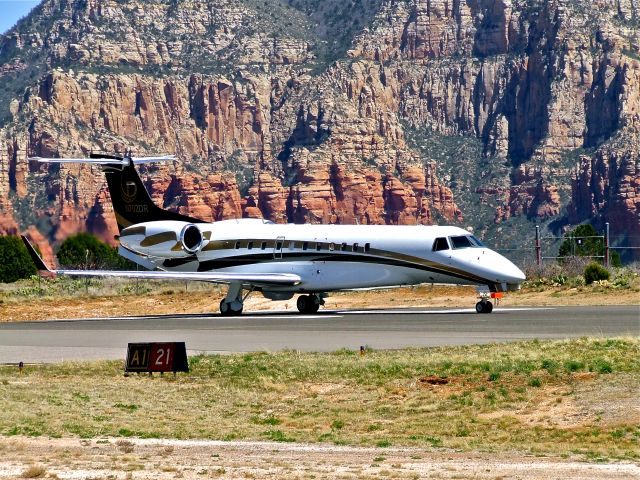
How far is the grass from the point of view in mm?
22062

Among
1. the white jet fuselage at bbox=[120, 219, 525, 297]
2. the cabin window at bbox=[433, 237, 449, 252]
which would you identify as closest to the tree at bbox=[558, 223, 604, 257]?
the white jet fuselage at bbox=[120, 219, 525, 297]

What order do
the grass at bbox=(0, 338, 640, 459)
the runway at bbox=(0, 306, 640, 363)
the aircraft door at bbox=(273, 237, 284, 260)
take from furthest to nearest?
the aircraft door at bbox=(273, 237, 284, 260) < the runway at bbox=(0, 306, 640, 363) < the grass at bbox=(0, 338, 640, 459)

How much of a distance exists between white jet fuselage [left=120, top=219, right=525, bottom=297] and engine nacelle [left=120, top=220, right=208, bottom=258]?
0.04m

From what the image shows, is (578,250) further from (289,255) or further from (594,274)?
(289,255)

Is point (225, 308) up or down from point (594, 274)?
down

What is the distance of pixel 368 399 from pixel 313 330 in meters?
16.0

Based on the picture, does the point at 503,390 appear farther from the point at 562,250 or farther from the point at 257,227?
the point at 562,250

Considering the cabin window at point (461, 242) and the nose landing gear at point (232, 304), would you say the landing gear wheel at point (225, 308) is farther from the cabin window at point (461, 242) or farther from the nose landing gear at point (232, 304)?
the cabin window at point (461, 242)

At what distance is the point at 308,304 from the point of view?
54219 millimetres

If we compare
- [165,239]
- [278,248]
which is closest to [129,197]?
[165,239]

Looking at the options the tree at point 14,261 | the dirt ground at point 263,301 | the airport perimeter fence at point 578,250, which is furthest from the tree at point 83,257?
the airport perimeter fence at point 578,250

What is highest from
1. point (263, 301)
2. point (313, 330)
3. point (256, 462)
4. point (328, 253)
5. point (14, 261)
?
point (14, 261)

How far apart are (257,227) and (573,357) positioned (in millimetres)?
27158

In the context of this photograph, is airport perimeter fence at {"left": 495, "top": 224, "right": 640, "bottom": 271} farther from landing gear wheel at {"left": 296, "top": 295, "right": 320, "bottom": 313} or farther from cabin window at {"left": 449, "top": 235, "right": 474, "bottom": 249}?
cabin window at {"left": 449, "top": 235, "right": 474, "bottom": 249}
